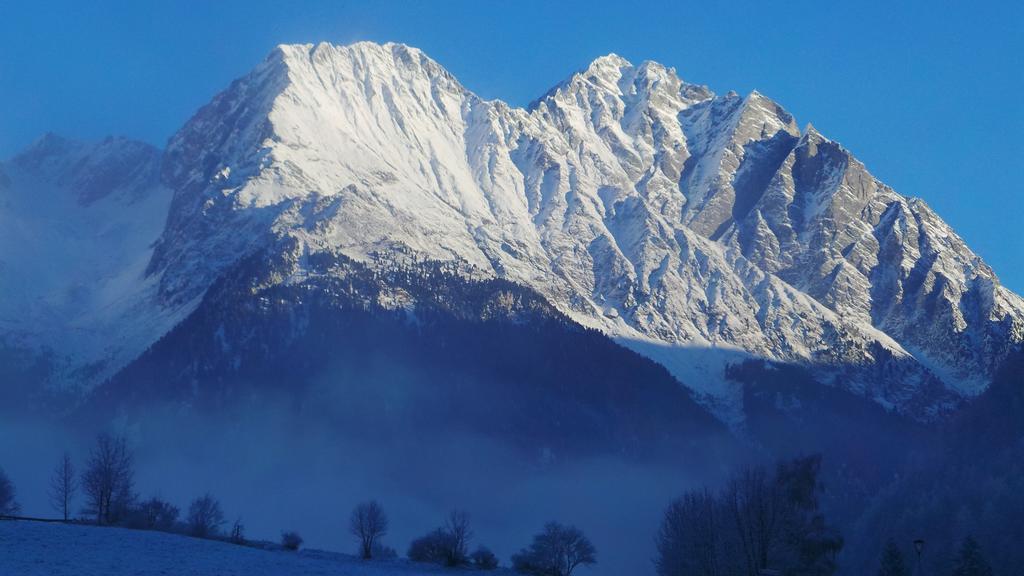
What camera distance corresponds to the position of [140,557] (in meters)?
87.9

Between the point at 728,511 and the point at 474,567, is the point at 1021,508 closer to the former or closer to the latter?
the point at 728,511

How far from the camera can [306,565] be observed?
96.8 m

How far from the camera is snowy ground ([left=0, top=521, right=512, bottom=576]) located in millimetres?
81188

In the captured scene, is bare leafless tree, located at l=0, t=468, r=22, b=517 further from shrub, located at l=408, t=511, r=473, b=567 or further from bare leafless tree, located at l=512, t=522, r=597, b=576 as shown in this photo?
bare leafless tree, located at l=512, t=522, r=597, b=576

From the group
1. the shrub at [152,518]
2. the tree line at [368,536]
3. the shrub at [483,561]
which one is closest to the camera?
the shrub at [483,561]

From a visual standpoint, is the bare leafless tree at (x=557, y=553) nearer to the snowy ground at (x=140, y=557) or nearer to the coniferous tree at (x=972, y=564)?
the snowy ground at (x=140, y=557)

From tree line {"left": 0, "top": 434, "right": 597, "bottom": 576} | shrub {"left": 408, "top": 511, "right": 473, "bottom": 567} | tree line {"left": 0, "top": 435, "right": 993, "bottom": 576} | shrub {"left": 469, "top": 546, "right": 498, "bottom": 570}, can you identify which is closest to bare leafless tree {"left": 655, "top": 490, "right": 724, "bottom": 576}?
tree line {"left": 0, "top": 435, "right": 993, "bottom": 576}

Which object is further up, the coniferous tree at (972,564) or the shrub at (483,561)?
the shrub at (483,561)

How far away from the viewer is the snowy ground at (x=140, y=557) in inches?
3196

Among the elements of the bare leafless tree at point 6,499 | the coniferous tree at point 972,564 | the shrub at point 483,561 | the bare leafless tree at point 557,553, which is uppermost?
the bare leafless tree at point 6,499

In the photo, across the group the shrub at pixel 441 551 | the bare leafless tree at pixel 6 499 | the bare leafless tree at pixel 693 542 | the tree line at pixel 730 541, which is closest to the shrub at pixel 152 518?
the tree line at pixel 730 541

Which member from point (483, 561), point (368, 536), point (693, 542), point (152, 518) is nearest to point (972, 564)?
point (693, 542)

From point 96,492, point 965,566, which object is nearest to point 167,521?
point 96,492

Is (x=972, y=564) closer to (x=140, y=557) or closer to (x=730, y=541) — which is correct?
(x=730, y=541)
